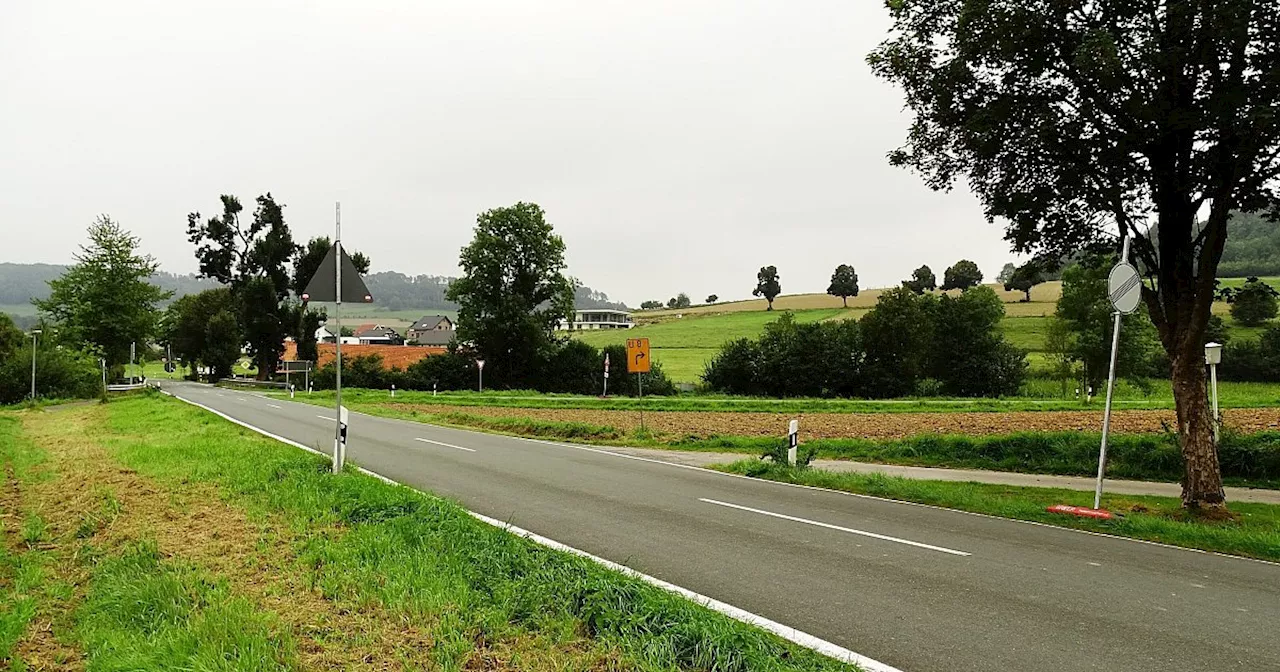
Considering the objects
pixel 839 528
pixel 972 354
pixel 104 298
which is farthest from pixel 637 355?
pixel 972 354

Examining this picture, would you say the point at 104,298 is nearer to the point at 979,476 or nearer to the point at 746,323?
the point at 979,476

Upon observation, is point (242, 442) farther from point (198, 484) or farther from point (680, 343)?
point (680, 343)

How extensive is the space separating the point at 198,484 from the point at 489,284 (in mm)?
44717

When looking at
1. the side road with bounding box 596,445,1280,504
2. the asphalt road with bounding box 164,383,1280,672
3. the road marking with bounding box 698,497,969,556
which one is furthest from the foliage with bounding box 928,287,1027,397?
the road marking with bounding box 698,497,969,556

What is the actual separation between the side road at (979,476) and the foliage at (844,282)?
75960 millimetres

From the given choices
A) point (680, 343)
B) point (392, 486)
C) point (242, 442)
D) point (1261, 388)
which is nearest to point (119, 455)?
point (242, 442)

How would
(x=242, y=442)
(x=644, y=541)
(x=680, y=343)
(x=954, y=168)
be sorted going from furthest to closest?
(x=680, y=343) → (x=242, y=442) → (x=954, y=168) → (x=644, y=541)

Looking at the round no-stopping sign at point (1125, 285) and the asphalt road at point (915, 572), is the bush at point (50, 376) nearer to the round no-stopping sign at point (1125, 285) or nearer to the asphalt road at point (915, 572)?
the asphalt road at point (915, 572)

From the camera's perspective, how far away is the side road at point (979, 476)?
41.4 feet

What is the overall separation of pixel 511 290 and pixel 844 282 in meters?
49.9

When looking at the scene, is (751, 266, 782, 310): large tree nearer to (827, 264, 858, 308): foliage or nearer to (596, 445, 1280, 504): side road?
(827, 264, 858, 308): foliage

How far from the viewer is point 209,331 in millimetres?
66500

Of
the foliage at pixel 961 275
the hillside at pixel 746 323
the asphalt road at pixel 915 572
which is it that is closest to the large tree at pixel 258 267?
the hillside at pixel 746 323

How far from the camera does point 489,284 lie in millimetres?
53969
